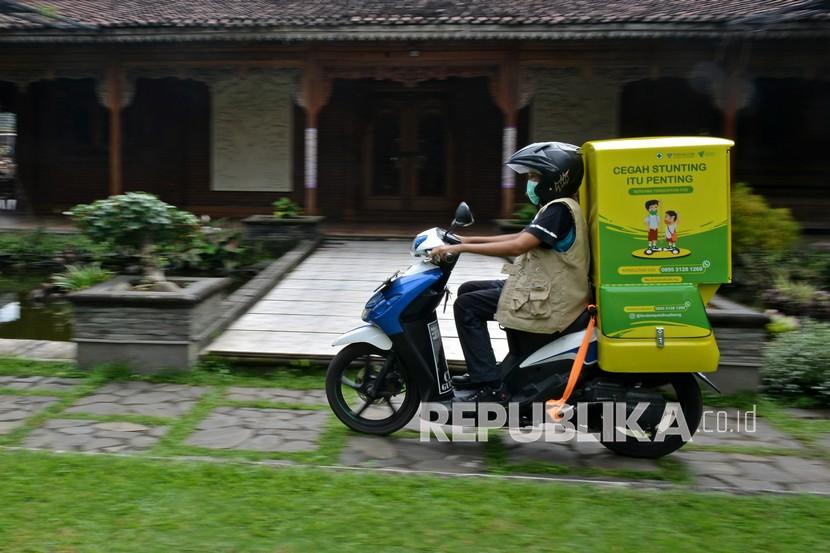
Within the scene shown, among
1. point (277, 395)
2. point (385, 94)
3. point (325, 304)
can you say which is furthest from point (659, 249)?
point (385, 94)

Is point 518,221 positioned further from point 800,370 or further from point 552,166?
point 552,166

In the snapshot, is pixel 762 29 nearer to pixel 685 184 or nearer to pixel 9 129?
pixel 685 184

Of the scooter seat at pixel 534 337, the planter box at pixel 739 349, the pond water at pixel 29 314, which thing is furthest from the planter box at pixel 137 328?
the planter box at pixel 739 349

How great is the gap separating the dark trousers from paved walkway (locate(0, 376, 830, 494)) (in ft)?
1.50

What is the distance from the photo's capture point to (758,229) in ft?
33.3

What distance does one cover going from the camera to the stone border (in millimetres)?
6995

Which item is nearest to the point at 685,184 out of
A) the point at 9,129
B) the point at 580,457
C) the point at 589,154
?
the point at 589,154

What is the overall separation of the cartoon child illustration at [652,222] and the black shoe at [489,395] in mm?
1083

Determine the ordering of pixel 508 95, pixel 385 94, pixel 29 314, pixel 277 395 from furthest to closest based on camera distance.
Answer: pixel 385 94, pixel 508 95, pixel 29 314, pixel 277 395

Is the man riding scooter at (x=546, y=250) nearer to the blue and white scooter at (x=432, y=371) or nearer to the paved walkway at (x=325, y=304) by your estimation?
the blue and white scooter at (x=432, y=371)

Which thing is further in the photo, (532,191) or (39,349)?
(39,349)

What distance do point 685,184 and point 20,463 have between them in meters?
3.71

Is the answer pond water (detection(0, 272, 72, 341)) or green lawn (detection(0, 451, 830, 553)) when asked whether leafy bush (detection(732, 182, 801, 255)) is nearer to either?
green lawn (detection(0, 451, 830, 553))

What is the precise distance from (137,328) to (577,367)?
138 inches
